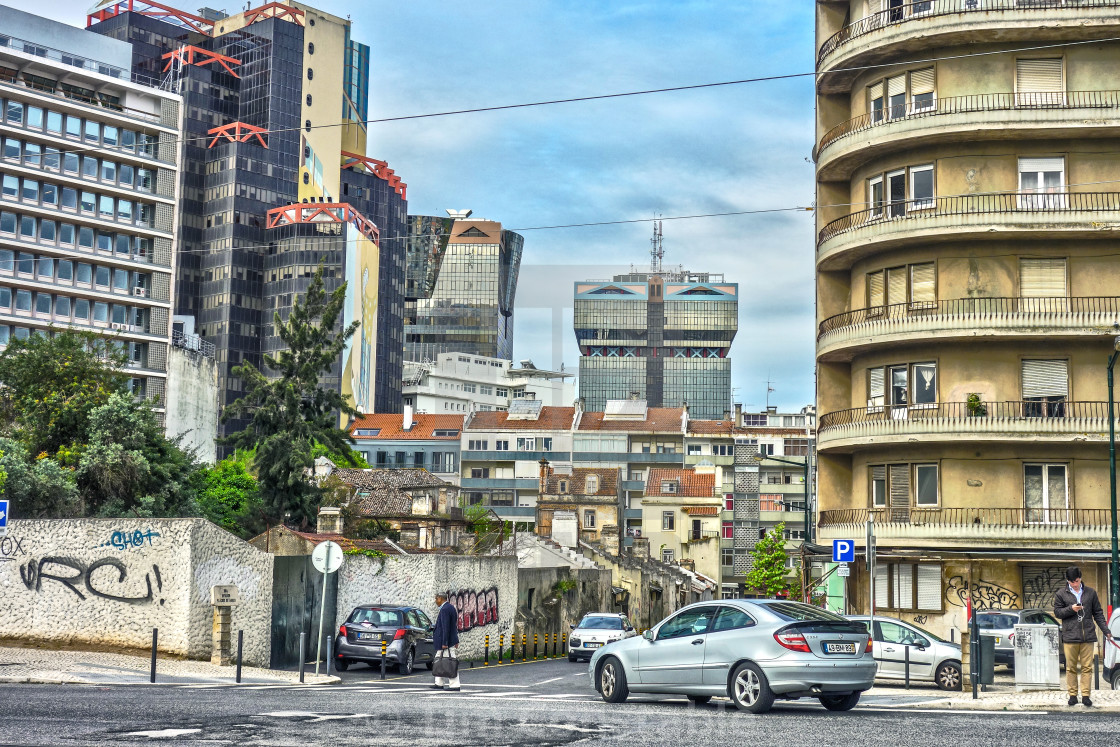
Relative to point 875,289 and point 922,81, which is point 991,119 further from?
point 875,289

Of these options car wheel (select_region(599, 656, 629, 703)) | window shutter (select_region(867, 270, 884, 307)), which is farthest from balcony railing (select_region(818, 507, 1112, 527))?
car wheel (select_region(599, 656, 629, 703))

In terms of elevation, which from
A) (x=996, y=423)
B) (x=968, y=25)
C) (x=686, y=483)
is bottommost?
(x=996, y=423)

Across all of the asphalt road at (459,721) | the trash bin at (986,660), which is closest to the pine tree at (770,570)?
the trash bin at (986,660)

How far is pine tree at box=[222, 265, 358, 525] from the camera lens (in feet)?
192

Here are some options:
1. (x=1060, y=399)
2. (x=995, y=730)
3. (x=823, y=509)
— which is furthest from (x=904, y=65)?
(x=995, y=730)

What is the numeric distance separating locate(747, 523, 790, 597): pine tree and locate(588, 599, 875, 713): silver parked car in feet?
193

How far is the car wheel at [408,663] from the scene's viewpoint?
94.8 feet

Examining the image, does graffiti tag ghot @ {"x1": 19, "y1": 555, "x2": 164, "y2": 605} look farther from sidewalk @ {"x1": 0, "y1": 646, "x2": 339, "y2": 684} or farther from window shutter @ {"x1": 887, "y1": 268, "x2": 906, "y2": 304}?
window shutter @ {"x1": 887, "y1": 268, "x2": 906, "y2": 304}

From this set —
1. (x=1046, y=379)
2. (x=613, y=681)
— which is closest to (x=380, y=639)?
(x=613, y=681)

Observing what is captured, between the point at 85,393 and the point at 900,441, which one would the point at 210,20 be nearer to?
the point at 85,393

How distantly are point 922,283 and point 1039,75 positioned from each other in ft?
23.4

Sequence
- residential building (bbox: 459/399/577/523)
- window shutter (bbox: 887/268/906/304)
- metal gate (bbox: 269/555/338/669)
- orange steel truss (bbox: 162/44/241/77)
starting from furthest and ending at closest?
orange steel truss (bbox: 162/44/241/77), residential building (bbox: 459/399/577/523), window shutter (bbox: 887/268/906/304), metal gate (bbox: 269/555/338/669)

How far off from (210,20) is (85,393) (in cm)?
13070

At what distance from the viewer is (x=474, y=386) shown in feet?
579
